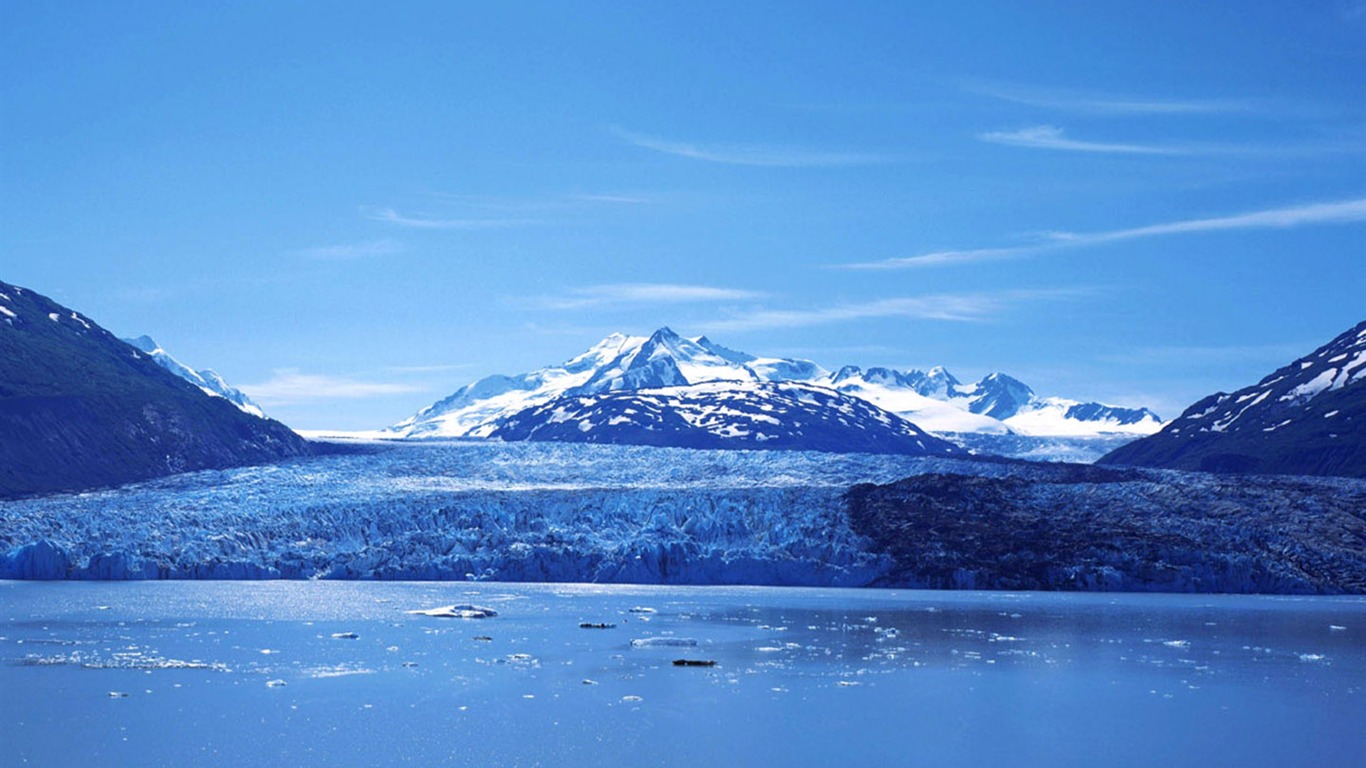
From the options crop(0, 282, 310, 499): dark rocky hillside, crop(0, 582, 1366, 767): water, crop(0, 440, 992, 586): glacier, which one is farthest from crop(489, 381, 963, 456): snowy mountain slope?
crop(0, 582, 1366, 767): water

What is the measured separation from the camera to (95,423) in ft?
284

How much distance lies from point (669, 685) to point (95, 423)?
69.3 metres

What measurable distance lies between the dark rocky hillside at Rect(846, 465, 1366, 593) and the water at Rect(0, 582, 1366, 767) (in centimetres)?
702

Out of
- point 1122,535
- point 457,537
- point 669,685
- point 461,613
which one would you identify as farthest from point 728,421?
point 669,685

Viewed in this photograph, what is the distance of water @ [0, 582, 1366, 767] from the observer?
20.7m

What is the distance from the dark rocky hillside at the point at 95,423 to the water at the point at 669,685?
128ft

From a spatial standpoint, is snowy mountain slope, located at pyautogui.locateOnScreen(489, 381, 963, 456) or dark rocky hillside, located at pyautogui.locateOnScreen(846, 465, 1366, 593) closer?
dark rocky hillside, located at pyautogui.locateOnScreen(846, 465, 1366, 593)

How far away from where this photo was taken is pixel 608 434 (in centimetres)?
15062

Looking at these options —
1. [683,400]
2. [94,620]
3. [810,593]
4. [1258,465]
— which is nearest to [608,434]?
[683,400]

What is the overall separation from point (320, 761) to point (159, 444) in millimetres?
73031

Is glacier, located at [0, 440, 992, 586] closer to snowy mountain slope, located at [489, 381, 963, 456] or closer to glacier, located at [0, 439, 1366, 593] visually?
glacier, located at [0, 439, 1366, 593]

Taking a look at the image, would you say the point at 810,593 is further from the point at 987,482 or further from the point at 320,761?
the point at 320,761

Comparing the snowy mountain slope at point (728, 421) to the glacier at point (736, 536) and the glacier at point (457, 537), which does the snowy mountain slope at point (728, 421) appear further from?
the glacier at point (457, 537)

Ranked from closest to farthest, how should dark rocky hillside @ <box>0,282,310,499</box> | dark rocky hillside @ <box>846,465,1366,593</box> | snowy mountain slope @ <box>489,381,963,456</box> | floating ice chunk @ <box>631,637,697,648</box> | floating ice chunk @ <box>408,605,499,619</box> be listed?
floating ice chunk @ <box>631,637,697,648</box> < floating ice chunk @ <box>408,605,499,619</box> < dark rocky hillside @ <box>846,465,1366,593</box> < dark rocky hillside @ <box>0,282,310,499</box> < snowy mountain slope @ <box>489,381,963,456</box>
